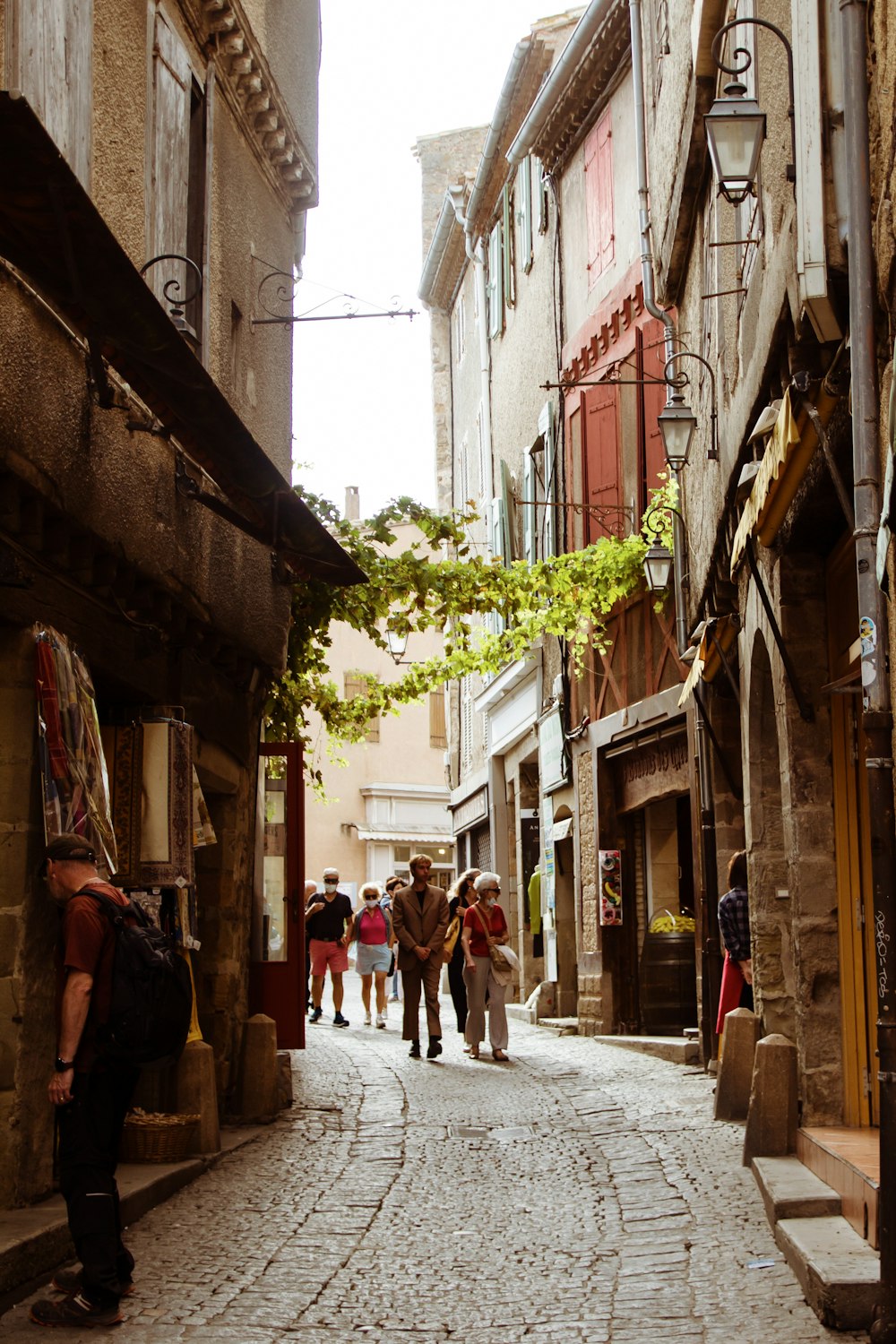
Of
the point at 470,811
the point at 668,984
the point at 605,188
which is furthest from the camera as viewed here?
the point at 470,811

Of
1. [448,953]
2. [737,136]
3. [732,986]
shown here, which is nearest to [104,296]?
[737,136]

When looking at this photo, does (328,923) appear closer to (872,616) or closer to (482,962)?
(482,962)

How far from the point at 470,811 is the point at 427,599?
1494 centimetres

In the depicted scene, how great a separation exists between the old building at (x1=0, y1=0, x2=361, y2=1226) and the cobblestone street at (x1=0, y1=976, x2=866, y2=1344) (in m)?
1.00

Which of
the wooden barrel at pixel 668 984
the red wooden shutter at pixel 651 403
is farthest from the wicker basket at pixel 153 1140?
the red wooden shutter at pixel 651 403

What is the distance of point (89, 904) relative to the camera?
18.8 feet

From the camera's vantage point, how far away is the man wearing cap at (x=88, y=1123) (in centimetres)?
543

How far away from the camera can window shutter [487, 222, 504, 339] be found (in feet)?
80.6

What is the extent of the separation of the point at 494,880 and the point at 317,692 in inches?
86.0

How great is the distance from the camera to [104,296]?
6.66 m

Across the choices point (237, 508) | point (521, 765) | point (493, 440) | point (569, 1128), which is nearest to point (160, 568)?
point (237, 508)

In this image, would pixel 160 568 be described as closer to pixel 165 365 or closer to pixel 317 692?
pixel 165 365

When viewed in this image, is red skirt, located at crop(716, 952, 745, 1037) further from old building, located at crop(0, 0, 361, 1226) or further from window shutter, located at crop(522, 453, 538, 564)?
window shutter, located at crop(522, 453, 538, 564)

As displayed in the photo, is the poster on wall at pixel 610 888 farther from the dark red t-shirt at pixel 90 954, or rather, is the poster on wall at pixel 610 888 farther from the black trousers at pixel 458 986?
the dark red t-shirt at pixel 90 954
